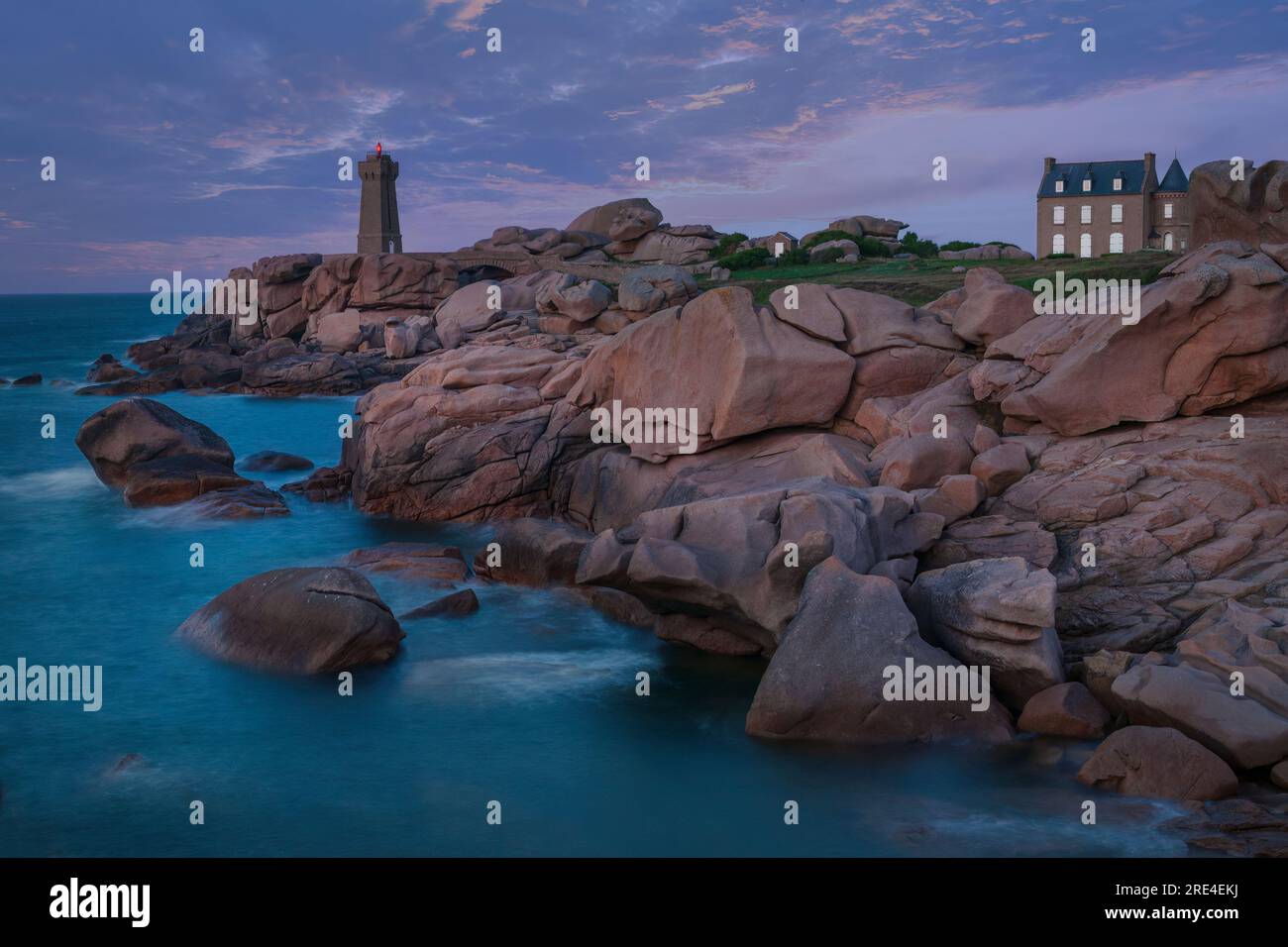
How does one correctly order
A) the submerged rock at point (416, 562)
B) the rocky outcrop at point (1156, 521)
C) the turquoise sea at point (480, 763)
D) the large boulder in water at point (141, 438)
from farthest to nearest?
the large boulder in water at point (141, 438) < the submerged rock at point (416, 562) < the rocky outcrop at point (1156, 521) < the turquoise sea at point (480, 763)

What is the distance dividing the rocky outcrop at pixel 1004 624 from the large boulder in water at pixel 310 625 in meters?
8.71

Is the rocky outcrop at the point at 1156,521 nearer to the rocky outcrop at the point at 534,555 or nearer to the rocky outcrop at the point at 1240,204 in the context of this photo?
the rocky outcrop at the point at 1240,204

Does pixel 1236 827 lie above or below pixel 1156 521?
below

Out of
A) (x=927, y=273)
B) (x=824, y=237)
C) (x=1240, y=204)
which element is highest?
(x=824, y=237)

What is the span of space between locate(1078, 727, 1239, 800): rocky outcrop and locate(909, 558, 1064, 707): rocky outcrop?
179 cm

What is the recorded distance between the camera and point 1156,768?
43.3ft

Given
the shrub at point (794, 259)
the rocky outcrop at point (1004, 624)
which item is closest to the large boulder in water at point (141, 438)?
the rocky outcrop at point (1004, 624)

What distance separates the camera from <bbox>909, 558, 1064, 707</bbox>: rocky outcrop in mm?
15266

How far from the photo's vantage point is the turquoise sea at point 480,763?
13336mm

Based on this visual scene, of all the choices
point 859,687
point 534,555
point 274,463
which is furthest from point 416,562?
point 274,463

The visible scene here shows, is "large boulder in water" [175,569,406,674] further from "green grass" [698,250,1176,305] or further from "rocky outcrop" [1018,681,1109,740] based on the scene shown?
"green grass" [698,250,1176,305]

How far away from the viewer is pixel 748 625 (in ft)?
59.5

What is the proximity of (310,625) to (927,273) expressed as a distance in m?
29.5

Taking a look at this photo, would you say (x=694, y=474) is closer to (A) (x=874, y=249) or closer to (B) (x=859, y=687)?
(B) (x=859, y=687)
